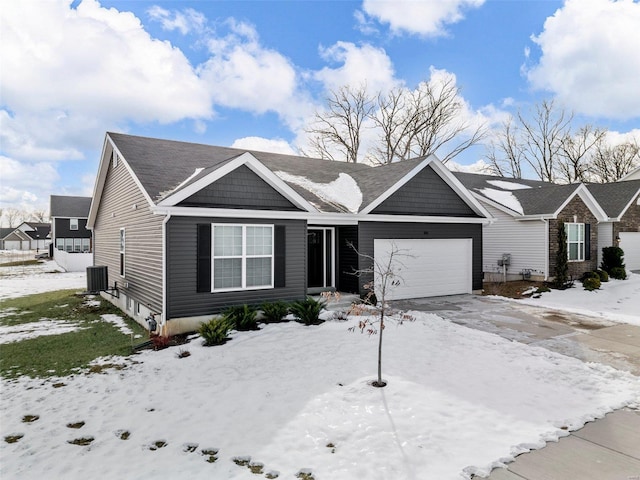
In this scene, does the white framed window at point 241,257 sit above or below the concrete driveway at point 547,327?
above

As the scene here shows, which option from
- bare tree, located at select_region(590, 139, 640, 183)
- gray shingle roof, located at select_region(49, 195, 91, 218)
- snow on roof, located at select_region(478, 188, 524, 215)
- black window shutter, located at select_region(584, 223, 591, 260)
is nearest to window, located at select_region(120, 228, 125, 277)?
snow on roof, located at select_region(478, 188, 524, 215)

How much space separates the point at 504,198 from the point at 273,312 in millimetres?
14975

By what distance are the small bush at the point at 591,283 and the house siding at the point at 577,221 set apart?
123 centimetres

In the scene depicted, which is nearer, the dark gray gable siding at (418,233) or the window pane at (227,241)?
the window pane at (227,241)

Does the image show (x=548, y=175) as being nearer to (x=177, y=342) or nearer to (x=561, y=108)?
(x=561, y=108)

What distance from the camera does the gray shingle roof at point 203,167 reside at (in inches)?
407

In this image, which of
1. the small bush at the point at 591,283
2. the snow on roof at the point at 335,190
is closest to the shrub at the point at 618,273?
the small bush at the point at 591,283

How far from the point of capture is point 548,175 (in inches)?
1577

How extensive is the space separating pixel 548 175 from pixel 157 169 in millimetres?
40831

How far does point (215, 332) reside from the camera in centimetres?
827

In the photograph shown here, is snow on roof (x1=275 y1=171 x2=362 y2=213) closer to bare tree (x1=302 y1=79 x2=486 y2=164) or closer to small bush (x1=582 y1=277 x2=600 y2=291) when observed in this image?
small bush (x1=582 y1=277 x2=600 y2=291)

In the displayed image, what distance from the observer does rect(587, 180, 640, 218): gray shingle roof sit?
67.8 ft

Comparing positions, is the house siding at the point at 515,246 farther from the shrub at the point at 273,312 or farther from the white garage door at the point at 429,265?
the shrub at the point at 273,312

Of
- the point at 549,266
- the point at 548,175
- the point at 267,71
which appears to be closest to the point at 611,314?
the point at 549,266
